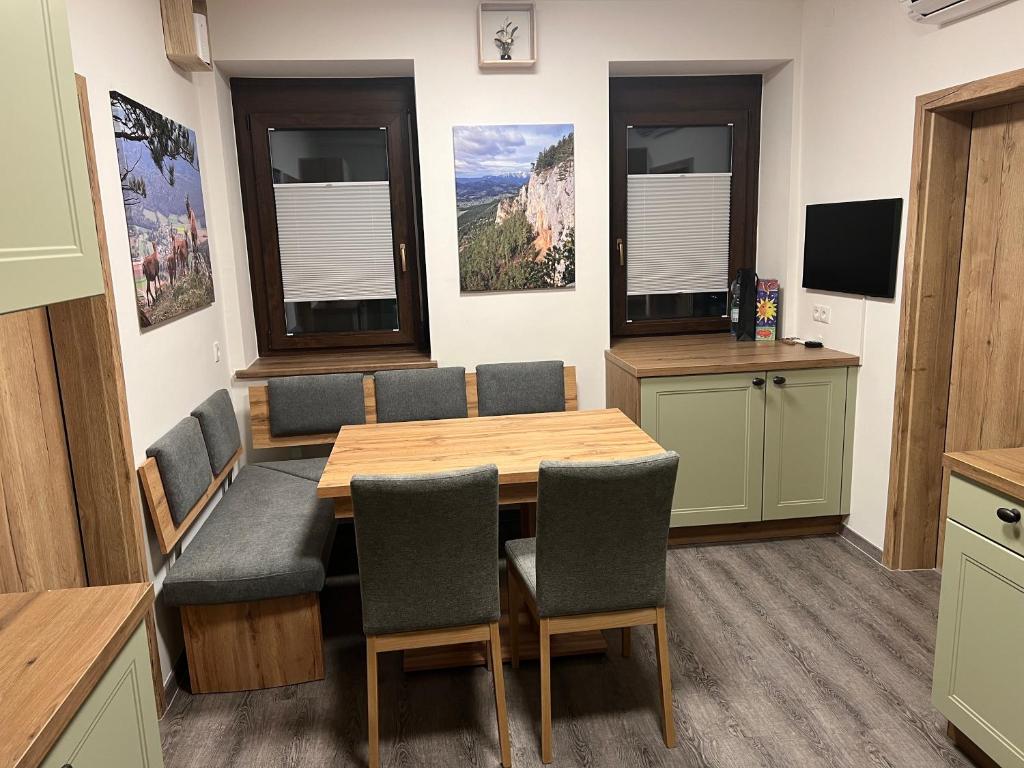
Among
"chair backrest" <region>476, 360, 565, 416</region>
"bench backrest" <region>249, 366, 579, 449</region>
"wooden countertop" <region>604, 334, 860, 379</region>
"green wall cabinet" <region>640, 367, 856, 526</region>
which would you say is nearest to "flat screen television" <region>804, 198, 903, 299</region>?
"wooden countertop" <region>604, 334, 860, 379</region>

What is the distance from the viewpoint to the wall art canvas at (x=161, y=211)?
2.52m

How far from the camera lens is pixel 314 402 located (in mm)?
3615

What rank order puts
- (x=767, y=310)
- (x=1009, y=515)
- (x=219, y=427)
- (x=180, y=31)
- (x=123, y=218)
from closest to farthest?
(x=1009, y=515), (x=123, y=218), (x=180, y=31), (x=219, y=427), (x=767, y=310)

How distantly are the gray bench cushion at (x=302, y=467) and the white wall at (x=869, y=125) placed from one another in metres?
2.55

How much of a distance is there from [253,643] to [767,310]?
2.94 metres

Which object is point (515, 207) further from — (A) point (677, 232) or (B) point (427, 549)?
(B) point (427, 549)

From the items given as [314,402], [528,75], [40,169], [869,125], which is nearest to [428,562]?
[40,169]

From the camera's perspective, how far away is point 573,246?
3826mm

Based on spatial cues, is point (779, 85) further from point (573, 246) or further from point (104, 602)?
point (104, 602)

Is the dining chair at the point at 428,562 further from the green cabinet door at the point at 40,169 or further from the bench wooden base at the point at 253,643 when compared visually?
the green cabinet door at the point at 40,169

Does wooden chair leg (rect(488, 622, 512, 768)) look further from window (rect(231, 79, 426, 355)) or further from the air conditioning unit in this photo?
the air conditioning unit

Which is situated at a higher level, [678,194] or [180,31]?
[180,31]

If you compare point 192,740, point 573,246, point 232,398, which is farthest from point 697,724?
point 232,398

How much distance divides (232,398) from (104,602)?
236 centimetres
